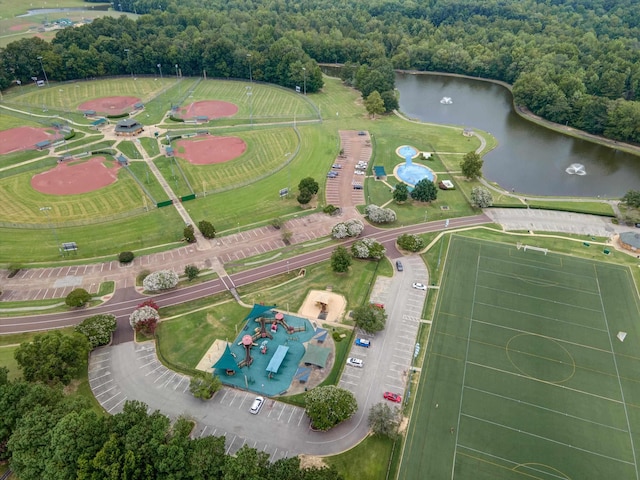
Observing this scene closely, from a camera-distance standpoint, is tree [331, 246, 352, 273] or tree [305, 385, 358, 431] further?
tree [331, 246, 352, 273]

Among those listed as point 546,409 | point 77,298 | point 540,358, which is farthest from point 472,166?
point 77,298

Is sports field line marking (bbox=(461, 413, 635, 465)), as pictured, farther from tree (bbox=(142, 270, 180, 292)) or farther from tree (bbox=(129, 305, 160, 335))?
tree (bbox=(142, 270, 180, 292))

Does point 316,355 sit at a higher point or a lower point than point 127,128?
higher

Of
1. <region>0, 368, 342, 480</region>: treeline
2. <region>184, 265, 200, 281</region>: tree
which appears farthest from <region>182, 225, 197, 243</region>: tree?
<region>0, 368, 342, 480</region>: treeline

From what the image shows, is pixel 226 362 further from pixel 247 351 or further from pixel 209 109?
pixel 209 109

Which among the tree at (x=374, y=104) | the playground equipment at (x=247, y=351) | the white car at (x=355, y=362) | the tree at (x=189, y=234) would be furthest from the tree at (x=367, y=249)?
the tree at (x=374, y=104)

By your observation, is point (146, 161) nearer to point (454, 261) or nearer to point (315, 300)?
point (315, 300)
